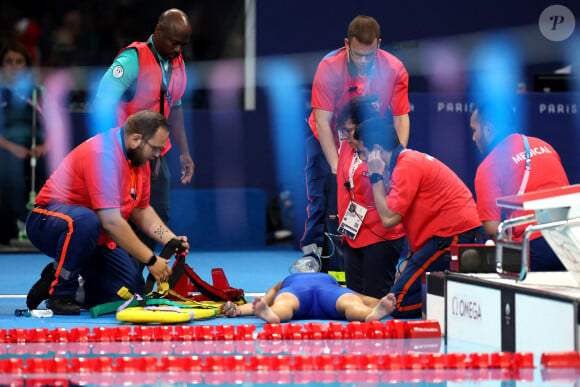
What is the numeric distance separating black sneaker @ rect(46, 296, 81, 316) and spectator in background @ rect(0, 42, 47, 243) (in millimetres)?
3316

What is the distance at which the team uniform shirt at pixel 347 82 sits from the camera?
596 centimetres

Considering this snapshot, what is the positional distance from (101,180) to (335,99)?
173cm

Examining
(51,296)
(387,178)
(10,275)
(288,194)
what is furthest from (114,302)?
(288,194)

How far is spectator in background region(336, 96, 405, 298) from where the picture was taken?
527 cm

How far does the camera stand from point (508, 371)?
334cm

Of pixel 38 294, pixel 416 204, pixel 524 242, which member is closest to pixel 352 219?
pixel 416 204

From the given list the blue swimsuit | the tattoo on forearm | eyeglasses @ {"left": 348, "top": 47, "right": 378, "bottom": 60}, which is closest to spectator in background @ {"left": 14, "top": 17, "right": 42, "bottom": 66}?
eyeglasses @ {"left": 348, "top": 47, "right": 378, "bottom": 60}

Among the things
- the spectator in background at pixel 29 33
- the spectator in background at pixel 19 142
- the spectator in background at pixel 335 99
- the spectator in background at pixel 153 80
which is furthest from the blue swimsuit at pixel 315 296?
the spectator in background at pixel 29 33

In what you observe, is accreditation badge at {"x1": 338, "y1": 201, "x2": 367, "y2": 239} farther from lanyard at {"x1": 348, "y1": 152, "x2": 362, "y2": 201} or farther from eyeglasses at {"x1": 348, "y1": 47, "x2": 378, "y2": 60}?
eyeglasses at {"x1": 348, "y1": 47, "x2": 378, "y2": 60}

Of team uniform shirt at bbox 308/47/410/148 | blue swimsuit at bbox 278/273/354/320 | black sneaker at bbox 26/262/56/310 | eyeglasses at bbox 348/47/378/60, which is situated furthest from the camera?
team uniform shirt at bbox 308/47/410/148

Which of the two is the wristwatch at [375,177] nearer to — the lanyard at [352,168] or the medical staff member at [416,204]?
the medical staff member at [416,204]

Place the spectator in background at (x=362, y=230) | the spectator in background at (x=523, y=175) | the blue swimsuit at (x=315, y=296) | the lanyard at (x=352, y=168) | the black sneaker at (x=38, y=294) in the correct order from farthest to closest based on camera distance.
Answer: the lanyard at (x=352, y=168) < the spectator in background at (x=362, y=230) < the black sneaker at (x=38, y=294) < the spectator in background at (x=523, y=175) < the blue swimsuit at (x=315, y=296)

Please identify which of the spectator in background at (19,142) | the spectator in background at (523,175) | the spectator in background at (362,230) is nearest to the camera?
the spectator in background at (523,175)

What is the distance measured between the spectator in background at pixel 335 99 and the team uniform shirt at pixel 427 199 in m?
0.93
